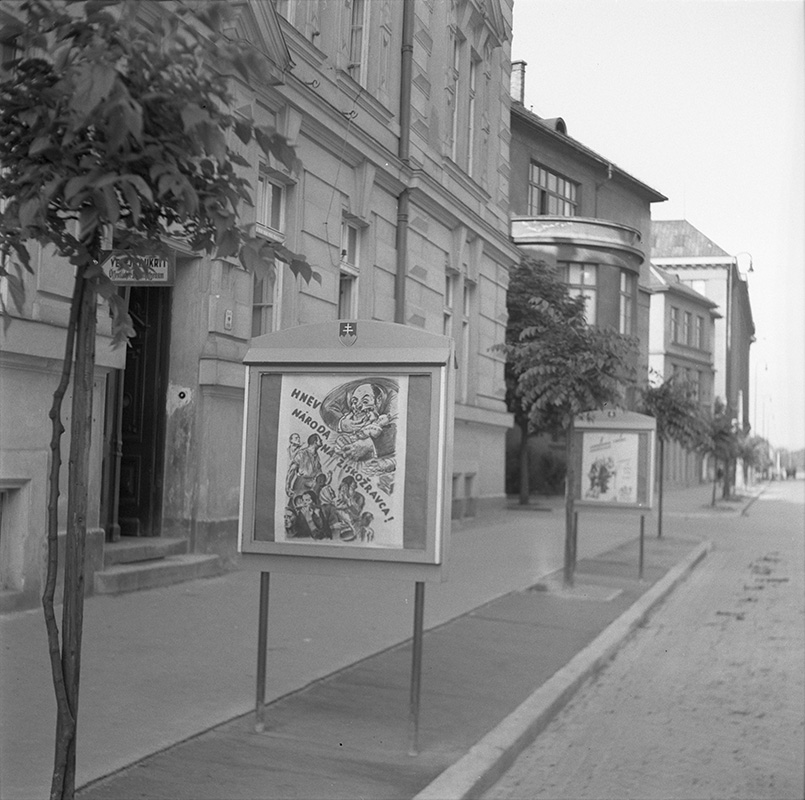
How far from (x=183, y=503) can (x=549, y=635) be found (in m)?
4.34

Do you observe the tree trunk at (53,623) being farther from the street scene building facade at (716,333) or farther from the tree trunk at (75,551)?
the street scene building facade at (716,333)

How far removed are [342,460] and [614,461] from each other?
30.3 feet

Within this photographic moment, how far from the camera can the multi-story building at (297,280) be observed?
9.18 m

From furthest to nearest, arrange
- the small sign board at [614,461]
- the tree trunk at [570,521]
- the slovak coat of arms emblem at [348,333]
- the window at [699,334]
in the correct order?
the window at [699,334], the small sign board at [614,461], the tree trunk at [570,521], the slovak coat of arms emblem at [348,333]

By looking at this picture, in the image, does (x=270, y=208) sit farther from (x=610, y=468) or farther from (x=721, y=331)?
(x=721, y=331)

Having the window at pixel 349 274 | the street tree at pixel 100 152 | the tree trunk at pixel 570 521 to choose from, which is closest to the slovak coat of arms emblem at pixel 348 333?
the street tree at pixel 100 152

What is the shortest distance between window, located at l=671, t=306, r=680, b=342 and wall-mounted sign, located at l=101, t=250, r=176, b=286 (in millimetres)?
49181

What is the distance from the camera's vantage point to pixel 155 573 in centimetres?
1059

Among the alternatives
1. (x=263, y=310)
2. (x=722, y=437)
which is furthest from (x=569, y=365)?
(x=722, y=437)

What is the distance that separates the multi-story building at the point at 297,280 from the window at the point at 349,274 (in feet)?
0.12

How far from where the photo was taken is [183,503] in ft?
39.0

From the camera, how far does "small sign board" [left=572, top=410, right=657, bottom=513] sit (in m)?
14.4

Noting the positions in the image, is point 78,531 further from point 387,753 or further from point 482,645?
point 482,645

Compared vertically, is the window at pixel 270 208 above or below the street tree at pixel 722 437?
above
